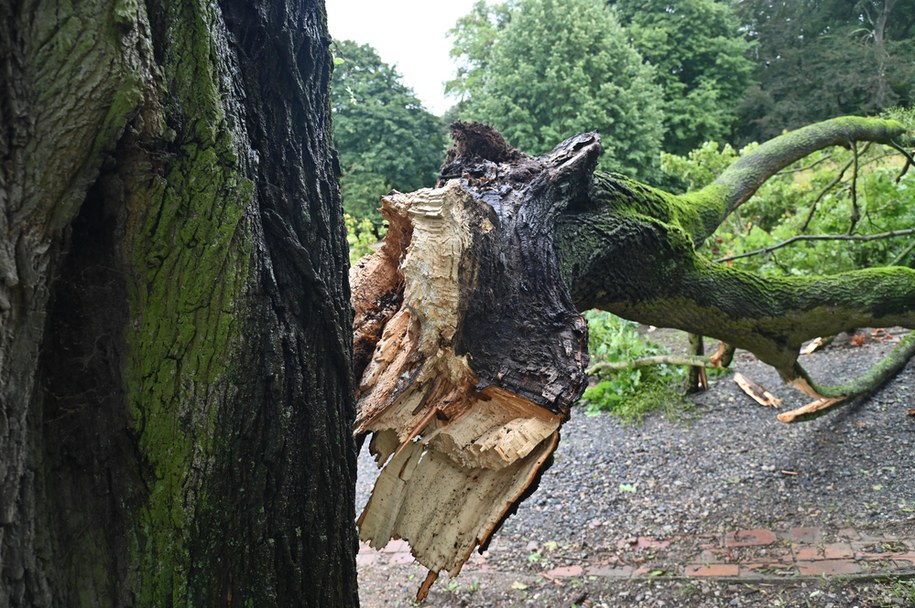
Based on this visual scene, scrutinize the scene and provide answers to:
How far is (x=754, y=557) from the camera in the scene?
3.28 m

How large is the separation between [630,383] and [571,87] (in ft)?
34.1

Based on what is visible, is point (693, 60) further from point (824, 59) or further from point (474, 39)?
point (474, 39)

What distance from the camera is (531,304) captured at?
1808 mm

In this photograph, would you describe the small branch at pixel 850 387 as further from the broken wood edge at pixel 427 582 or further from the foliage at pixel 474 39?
the foliage at pixel 474 39

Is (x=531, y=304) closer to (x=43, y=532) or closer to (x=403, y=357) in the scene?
(x=403, y=357)

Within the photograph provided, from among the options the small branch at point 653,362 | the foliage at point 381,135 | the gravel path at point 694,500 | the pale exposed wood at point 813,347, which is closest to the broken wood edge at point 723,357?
the small branch at point 653,362

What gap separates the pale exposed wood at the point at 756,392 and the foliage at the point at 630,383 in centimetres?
55

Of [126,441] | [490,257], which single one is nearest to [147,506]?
[126,441]

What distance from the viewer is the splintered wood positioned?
5.49 ft

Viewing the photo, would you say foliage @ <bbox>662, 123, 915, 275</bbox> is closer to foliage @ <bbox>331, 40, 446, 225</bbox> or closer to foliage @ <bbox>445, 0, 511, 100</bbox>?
foliage @ <bbox>331, 40, 446, 225</bbox>

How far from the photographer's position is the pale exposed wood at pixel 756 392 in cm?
512

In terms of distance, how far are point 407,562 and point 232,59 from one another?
3506 mm

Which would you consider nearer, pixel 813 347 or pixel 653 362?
pixel 653 362

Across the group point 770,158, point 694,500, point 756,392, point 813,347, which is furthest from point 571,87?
point 694,500
